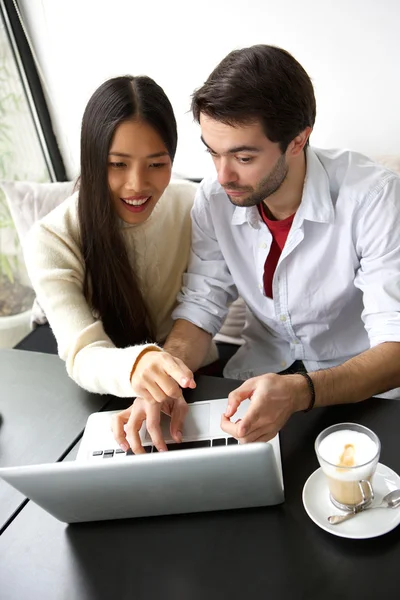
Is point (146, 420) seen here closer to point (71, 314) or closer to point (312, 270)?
Result: point (71, 314)

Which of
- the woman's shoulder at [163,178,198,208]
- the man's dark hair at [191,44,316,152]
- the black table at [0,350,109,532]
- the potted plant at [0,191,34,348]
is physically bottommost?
the potted plant at [0,191,34,348]

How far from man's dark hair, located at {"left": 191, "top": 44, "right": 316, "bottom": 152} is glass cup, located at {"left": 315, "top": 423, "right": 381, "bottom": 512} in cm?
66

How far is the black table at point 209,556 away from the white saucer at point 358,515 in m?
0.01

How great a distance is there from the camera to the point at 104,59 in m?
2.28

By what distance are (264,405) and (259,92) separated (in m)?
0.65

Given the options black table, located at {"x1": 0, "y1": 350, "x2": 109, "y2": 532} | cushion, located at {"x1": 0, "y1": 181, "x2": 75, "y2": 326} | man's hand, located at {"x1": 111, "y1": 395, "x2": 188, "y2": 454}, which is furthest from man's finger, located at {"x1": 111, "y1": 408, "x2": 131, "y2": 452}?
cushion, located at {"x1": 0, "y1": 181, "x2": 75, "y2": 326}

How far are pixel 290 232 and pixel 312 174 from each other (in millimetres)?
142

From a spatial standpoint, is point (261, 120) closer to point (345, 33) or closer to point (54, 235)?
point (54, 235)

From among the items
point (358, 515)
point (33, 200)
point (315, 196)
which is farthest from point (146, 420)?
point (33, 200)

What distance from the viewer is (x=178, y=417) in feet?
3.59

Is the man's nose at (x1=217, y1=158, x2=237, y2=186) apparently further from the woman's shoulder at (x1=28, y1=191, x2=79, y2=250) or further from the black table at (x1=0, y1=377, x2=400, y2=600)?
the black table at (x1=0, y1=377, x2=400, y2=600)

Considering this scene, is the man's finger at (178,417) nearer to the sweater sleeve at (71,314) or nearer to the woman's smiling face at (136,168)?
the sweater sleeve at (71,314)

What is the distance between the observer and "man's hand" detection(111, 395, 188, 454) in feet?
3.43

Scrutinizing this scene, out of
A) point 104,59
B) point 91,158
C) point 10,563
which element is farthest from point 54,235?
point 104,59
